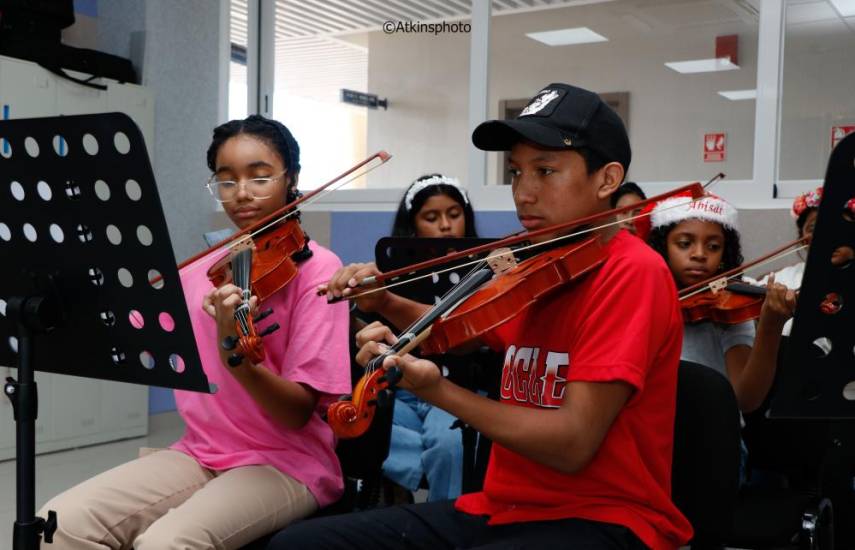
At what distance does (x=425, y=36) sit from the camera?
455cm

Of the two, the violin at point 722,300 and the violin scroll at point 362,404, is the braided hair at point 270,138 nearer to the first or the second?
the violin scroll at point 362,404

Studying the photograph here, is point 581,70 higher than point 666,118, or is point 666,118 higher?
point 581,70

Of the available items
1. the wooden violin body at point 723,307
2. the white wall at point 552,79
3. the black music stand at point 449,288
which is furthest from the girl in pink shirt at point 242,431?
the white wall at point 552,79

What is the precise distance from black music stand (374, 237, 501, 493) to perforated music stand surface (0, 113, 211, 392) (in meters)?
0.57

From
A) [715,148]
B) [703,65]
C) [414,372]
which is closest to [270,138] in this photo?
[414,372]

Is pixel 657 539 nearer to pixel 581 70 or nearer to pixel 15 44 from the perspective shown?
pixel 15 44

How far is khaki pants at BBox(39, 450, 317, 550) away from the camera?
1328mm

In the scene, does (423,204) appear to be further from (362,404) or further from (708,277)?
(362,404)

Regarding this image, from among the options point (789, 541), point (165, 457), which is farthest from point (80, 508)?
point (789, 541)

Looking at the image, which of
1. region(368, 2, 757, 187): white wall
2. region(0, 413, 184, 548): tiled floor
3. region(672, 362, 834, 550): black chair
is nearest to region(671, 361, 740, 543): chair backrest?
region(672, 362, 834, 550): black chair

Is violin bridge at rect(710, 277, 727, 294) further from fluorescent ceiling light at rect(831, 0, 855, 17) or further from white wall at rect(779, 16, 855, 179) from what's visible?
fluorescent ceiling light at rect(831, 0, 855, 17)

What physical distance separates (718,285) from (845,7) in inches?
86.2

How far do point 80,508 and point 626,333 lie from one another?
94 centimetres

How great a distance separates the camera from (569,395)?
3.76 feet
